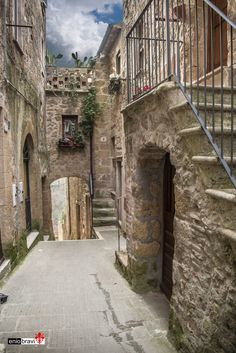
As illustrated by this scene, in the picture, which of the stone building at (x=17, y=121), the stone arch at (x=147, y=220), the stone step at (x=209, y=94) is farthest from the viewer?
the stone building at (x=17, y=121)

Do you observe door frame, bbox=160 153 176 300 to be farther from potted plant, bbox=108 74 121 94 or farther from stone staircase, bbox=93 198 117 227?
stone staircase, bbox=93 198 117 227

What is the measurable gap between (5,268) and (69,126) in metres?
8.28

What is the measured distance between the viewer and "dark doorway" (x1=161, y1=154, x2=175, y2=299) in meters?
4.53

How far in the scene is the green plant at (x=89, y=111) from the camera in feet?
41.8

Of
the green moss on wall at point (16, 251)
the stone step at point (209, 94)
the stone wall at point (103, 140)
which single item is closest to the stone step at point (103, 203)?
the stone wall at point (103, 140)

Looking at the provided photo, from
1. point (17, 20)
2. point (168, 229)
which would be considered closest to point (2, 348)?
point (168, 229)

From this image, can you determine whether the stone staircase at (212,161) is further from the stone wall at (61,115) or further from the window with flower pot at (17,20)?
the stone wall at (61,115)

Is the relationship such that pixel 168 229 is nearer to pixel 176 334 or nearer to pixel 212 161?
pixel 176 334

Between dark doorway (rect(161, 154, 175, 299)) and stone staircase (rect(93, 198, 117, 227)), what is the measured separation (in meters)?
6.92

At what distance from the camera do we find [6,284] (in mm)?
5328

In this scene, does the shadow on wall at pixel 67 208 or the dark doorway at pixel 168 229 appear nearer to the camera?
the dark doorway at pixel 168 229

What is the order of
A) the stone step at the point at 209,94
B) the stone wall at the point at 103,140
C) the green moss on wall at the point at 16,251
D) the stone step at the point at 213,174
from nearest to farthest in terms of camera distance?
the stone step at the point at 213,174 < the stone step at the point at 209,94 < the green moss on wall at the point at 16,251 < the stone wall at the point at 103,140

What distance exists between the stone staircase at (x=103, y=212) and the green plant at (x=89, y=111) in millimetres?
2833

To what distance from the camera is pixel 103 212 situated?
12016 millimetres
